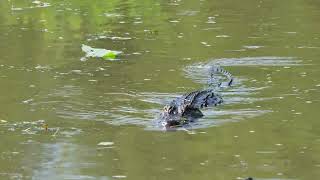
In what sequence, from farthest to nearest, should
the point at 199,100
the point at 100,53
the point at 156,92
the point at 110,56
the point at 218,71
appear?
the point at 100,53 < the point at 110,56 < the point at 218,71 < the point at 156,92 < the point at 199,100

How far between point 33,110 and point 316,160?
3969 millimetres

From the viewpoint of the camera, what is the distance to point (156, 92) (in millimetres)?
10484

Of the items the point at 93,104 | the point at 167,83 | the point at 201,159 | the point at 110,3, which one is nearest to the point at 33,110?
the point at 93,104

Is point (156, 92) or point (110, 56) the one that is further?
point (110, 56)

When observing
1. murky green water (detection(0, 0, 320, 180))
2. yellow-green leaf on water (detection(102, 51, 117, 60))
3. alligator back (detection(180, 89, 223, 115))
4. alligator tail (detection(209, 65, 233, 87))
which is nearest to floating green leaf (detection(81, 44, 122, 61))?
yellow-green leaf on water (detection(102, 51, 117, 60))

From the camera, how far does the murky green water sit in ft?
24.6

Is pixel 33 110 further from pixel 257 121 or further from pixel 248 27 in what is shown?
pixel 248 27

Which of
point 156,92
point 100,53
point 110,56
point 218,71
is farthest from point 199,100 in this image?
point 100,53

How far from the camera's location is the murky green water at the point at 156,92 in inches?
295

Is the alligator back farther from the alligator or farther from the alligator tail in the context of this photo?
the alligator tail

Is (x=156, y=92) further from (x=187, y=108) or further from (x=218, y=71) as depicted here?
(x=187, y=108)

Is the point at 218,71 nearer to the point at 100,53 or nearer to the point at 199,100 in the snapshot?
the point at 199,100

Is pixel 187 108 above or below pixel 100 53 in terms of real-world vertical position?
below

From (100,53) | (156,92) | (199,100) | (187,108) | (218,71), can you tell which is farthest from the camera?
(100,53)
